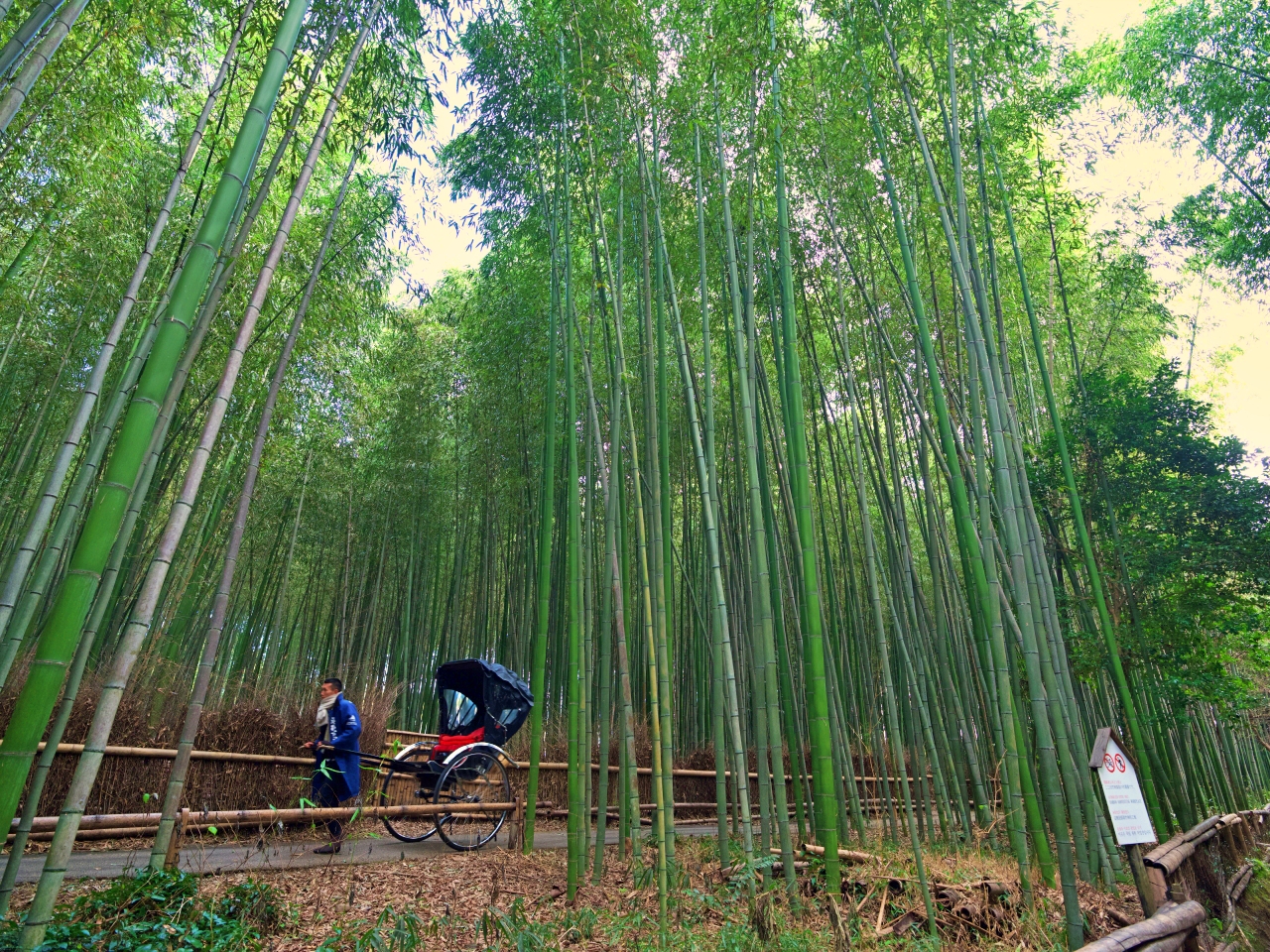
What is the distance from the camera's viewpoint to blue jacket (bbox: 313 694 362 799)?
368cm

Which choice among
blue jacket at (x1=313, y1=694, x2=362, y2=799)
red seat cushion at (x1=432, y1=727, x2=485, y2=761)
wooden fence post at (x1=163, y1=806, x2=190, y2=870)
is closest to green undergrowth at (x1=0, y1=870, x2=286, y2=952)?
wooden fence post at (x1=163, y1=806, x2=190, y2=870)

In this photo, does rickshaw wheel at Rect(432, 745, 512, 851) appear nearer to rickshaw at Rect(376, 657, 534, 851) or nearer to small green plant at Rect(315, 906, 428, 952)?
rickshaw at Rect(376, 657, 534, 851)

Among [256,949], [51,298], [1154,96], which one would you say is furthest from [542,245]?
[1154,96]

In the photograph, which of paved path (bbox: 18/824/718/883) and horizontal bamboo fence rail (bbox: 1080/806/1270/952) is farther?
paved path (bbox: 18/824/718/883)

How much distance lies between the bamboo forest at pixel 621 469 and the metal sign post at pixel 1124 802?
0.02m

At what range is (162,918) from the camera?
1855 millimetres

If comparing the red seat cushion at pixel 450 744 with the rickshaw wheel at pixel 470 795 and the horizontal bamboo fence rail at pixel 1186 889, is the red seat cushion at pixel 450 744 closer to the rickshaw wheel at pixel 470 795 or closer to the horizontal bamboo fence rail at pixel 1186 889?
the rickshaw wheel at pixel 470 795

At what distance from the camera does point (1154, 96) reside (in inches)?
217

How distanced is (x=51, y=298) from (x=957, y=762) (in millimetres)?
7006

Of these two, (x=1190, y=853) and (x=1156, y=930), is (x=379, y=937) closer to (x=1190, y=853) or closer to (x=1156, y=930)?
(x=1156, y=930)

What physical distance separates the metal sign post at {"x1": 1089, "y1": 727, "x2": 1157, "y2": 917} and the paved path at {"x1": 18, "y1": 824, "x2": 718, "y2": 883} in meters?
2.68

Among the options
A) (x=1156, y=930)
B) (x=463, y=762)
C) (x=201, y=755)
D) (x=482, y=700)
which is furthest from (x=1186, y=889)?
(x=201, y=755)

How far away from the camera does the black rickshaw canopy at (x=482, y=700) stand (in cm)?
443

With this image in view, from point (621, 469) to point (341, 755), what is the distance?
2147 millimetres
